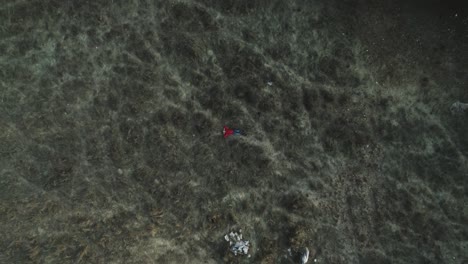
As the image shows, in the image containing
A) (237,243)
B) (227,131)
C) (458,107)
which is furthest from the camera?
(458,107)

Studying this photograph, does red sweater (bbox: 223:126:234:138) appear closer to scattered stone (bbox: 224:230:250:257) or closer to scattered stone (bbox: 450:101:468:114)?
scattered stone (bbox: 224:230:250:257)

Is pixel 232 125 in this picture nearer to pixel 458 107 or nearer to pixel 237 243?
pixel 237 243

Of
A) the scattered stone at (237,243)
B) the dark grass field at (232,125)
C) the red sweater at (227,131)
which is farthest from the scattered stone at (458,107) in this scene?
the scattered stone at (237,243)

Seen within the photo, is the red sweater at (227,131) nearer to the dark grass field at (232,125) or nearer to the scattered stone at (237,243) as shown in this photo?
the dark grass field at (232,125)

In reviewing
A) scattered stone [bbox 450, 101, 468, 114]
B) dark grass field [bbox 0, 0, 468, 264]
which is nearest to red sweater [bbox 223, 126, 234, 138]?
dark grass field [bbox 0, 0, 468, 264]

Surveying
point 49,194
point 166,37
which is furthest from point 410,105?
point 49,194

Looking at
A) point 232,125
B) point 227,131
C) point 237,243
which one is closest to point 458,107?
point 232,125

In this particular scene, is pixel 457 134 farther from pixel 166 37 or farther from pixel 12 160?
pixel 12 160

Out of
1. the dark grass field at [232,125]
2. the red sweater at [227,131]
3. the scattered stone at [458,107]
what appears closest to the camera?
the dark grass field at [232,125]
